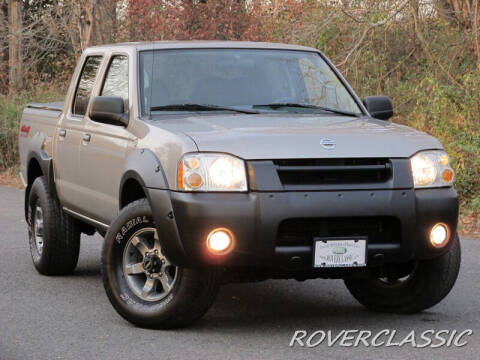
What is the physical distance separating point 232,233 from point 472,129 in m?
8.87

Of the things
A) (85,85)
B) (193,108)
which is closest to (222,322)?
(193,108)

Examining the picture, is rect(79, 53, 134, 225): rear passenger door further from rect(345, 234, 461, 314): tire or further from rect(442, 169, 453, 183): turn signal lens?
rect(442, 169, 453, 183): turn signal lens

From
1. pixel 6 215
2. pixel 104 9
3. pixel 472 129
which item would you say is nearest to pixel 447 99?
pixel 472 129

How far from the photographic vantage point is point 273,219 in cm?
626

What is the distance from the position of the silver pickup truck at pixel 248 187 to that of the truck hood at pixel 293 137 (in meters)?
Answer: 0.01

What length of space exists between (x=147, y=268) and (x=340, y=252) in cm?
122

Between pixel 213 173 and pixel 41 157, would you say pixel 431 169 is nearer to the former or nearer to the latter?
pixel 213 173

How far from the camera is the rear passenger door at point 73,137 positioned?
844cm

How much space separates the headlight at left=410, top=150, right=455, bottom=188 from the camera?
6621mm

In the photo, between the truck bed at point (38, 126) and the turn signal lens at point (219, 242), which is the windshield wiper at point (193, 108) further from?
the truck bed at point (38, 126)

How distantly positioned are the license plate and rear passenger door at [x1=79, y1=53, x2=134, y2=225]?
1.58 meters

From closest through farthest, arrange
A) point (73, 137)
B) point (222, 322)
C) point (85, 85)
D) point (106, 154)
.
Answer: point (222, 322), point (106, 154), point (73, 137), point (85, 85)

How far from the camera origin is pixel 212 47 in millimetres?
8008

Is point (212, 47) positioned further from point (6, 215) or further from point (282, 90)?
point (6, 215)
